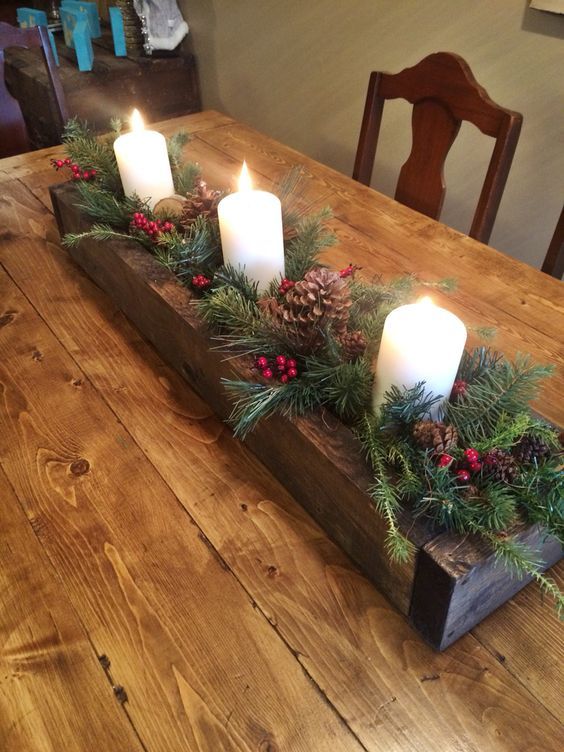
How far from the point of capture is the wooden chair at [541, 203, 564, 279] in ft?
3.59

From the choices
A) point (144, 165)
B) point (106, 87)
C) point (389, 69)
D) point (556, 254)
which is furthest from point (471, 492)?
point (106, 87)

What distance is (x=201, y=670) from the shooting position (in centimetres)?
51

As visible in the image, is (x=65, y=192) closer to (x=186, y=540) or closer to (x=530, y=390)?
(x=186, y=540)

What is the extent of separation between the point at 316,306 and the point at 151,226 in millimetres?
364

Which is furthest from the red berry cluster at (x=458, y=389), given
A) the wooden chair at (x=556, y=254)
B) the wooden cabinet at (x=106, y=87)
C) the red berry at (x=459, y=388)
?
the wooden cabinet at (x=106, y=87)

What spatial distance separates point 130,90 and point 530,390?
2.33 m

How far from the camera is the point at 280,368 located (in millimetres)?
612

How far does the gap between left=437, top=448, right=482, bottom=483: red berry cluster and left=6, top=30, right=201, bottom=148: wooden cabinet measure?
2.20 m

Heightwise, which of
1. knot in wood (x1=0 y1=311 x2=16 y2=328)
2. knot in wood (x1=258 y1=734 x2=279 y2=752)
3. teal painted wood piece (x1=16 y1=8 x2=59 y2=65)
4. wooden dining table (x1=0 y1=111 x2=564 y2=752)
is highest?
knot in wood (x1=258 y1=734 x2=279 y2=752)

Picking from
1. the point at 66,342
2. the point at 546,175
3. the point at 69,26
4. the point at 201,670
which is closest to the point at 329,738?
the point at 201,670

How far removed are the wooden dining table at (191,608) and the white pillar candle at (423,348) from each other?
201 mm

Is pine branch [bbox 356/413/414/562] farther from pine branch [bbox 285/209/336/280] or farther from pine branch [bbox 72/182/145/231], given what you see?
pine branch [bbox 72/182/145/231]

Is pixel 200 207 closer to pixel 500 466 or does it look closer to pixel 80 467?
pixel 80 467

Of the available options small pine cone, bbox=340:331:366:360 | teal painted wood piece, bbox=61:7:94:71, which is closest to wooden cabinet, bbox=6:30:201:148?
teal painted wood piece, bbox=61:7:94:71
